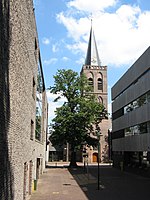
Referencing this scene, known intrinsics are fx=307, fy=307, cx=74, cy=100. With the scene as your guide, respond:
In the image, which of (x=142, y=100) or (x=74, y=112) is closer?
(x=142, y=100)

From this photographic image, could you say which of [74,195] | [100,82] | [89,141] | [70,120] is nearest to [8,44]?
[74,195]

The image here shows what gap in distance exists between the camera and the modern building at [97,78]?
75738 mm

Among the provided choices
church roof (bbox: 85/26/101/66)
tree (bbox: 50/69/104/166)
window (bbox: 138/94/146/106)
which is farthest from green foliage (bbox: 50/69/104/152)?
church roof (bbox: 85/26/101/66)

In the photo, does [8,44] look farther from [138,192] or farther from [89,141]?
[89,141]

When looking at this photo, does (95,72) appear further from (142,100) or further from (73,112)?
(142,100)

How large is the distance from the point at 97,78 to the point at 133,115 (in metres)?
44.0

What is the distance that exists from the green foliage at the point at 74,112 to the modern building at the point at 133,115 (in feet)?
14.5

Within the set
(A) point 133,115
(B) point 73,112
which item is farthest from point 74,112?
(A) point 133,115

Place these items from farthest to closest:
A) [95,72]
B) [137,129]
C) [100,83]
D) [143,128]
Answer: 1. [100,83]
2. [95,72]
3. [137,129]
4. [143,128]

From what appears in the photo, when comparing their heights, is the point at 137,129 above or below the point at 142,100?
below

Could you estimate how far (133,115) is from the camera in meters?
35.3

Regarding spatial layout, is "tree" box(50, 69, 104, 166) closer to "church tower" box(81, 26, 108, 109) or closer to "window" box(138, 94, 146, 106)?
"window" box(138, 94, 146, 106)

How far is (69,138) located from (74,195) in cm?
3015

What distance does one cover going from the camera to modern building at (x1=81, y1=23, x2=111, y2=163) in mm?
75738
